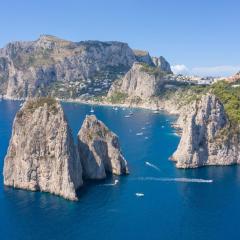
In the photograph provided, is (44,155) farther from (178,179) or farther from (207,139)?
(207,139)

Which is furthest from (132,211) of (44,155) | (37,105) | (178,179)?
(37,105)

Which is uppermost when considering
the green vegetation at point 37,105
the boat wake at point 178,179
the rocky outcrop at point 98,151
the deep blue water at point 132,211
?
the green vegetation at point 37,105

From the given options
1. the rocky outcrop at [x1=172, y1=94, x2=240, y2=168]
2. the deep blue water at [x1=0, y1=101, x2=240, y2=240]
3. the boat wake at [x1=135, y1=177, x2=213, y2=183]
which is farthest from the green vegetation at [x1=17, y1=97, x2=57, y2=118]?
the rocky outcrop at [x1=172, y1=94, x2=240, y2=168]

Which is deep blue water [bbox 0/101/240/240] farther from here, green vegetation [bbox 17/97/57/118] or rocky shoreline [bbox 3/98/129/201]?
green vegetation [bbox 17/97/57/118]

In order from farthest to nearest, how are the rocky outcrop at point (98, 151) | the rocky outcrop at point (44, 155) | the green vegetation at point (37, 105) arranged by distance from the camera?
the rocky outcrop at point (98, 151) < the green vegetation at point (37, 105) < the rocky outcrop at point (44, 155)

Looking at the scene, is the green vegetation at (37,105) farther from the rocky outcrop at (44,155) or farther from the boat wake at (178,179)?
the boat wake at (178,179)

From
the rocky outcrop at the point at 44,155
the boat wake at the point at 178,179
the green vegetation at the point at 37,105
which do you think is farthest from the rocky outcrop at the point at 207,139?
the green vegetation at the point at 37,105

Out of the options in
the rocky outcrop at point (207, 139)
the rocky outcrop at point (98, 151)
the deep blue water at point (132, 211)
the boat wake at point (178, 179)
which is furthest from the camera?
the rocky outcrop at point (207, 139)
